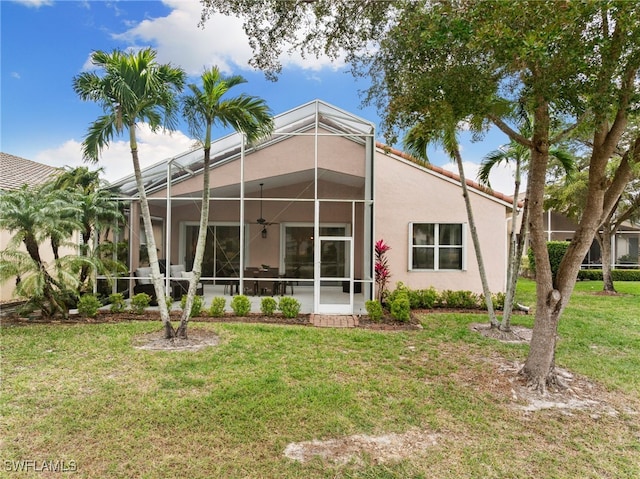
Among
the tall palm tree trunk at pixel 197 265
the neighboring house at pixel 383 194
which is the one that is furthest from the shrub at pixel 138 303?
the tall palm tree trunk at pixel 197 265

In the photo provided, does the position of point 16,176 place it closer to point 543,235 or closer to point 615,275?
point 543,235

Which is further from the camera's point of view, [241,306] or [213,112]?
[241,306]

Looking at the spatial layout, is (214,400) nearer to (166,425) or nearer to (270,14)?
(166,425)

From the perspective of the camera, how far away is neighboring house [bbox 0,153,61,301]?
10.9 metres

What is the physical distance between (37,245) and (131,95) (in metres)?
4.59

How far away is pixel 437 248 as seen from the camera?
11.0m

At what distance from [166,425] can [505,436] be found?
3.57 meters

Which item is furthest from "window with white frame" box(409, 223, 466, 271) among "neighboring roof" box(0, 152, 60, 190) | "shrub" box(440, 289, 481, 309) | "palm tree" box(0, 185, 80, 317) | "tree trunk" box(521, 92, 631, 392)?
"neighboring roof" box(0, 152, 60, 190)

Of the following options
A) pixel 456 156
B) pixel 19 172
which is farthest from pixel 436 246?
pixel 19 172

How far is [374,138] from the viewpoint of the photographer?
32.1 feet

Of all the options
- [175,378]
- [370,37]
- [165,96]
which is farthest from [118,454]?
[370,37]

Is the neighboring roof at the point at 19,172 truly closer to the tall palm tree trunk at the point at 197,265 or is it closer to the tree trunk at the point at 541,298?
the tall palm tree trunk at the point at 197,265

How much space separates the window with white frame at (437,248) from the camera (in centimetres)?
1102

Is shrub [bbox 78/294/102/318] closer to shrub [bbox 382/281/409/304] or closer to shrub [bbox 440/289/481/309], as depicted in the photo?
shrub [bbox 382/281/409/304]
